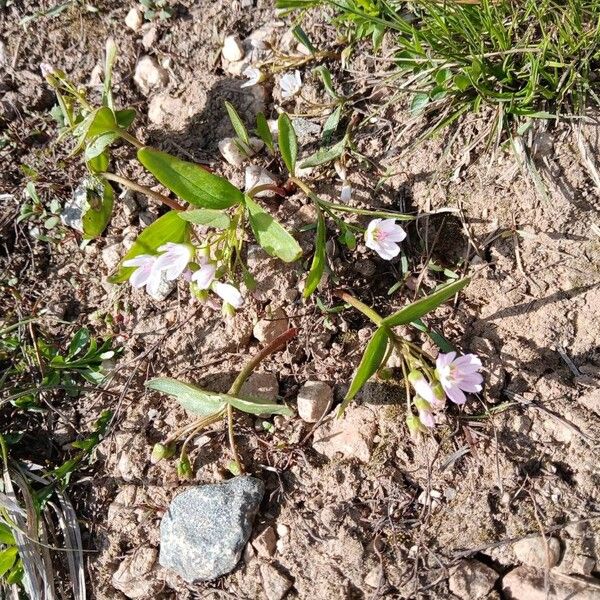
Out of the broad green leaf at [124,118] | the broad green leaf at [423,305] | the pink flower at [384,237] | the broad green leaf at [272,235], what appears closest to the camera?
the broad green leaf at [423,305]

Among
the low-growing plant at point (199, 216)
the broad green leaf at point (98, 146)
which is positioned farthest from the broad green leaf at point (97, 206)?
the broad green leaf at point (98, 146)

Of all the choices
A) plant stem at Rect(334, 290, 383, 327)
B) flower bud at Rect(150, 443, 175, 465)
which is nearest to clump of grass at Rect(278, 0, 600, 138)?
plant stem at Rect(334, 290, 383, 327)

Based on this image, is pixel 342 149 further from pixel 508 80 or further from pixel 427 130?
pixel 508 80

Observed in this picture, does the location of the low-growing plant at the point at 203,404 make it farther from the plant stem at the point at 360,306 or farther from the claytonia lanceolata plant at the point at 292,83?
the claytonia lanceolata plant at the point at 292,83

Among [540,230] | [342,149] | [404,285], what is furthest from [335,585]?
[342,149]

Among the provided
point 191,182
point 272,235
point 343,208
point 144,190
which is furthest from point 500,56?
point 144,190

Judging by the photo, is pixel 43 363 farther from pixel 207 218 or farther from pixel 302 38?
pixel 302 38
